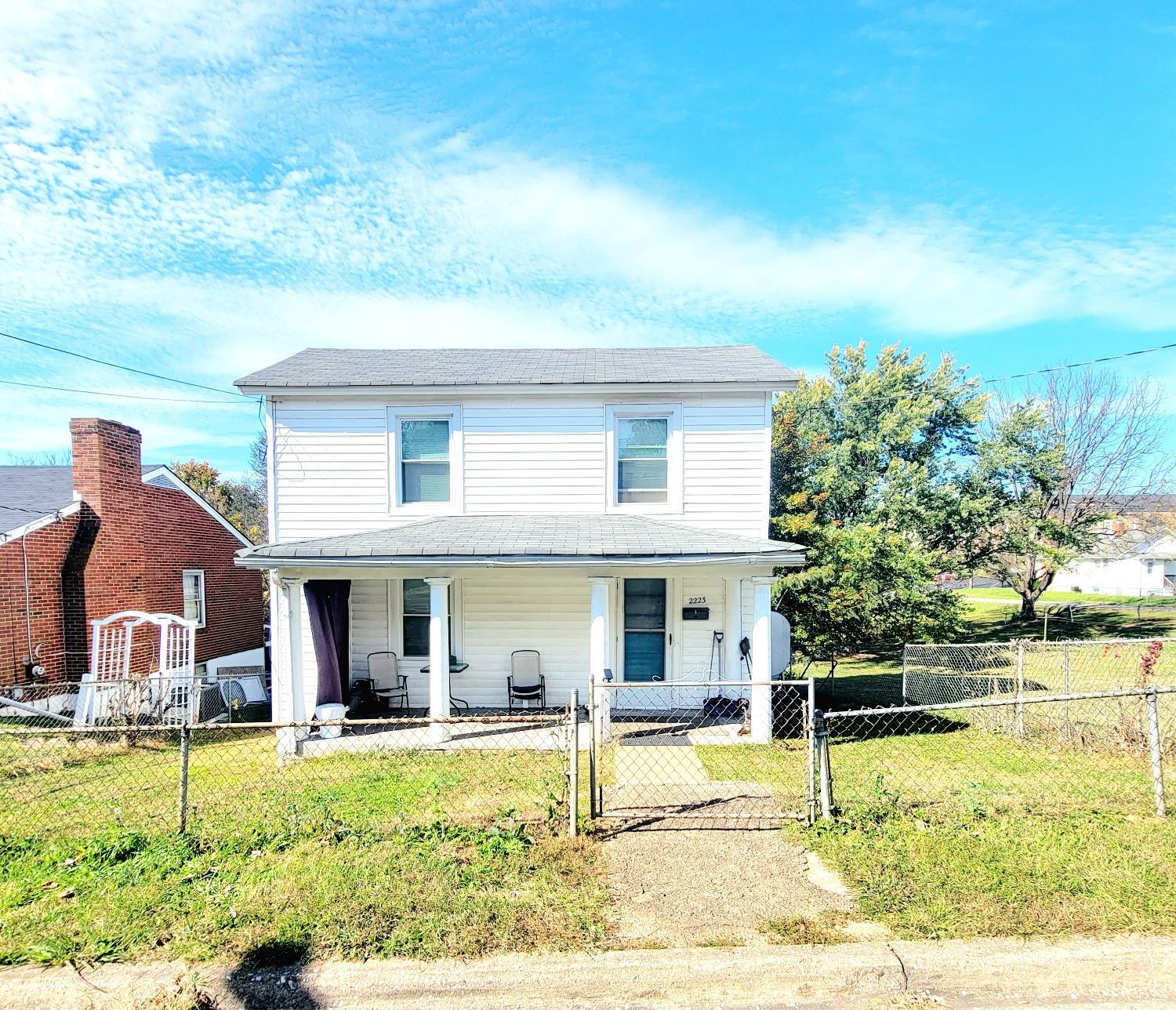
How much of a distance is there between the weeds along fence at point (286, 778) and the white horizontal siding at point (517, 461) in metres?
3.46

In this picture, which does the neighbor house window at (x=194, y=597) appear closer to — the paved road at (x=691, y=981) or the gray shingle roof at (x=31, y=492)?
the gray shingle roof at (x=31, y=492)

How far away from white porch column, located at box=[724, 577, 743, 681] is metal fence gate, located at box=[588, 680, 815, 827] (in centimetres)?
36

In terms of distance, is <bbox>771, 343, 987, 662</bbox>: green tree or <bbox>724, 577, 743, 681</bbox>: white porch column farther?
<bbox>771, 343, 987, 662</bbox>: green tree

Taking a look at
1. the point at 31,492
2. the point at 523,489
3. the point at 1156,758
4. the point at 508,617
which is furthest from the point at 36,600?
the point at 1156,758

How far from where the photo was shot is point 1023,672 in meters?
13.4

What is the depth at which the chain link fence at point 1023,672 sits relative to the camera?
11758 millimetres

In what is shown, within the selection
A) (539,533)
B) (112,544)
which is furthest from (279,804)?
(112,544)

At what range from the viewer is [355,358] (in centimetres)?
1210

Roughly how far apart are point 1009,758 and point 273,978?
26.6 ft

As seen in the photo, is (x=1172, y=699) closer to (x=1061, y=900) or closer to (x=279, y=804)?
(x=1061, y=900)

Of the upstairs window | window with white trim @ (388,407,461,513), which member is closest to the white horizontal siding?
window with white trim @ (388,407,461,513)

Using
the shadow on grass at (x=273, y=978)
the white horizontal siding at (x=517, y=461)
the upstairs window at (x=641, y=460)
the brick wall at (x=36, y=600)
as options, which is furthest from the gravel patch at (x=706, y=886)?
the brick wall at (x=36, y=600)

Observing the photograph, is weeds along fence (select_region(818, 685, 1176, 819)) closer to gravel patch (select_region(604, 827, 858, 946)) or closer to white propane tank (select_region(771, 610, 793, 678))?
gravel patch (select_region(604, 827, 858, 946))

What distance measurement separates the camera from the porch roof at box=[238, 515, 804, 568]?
877cm
